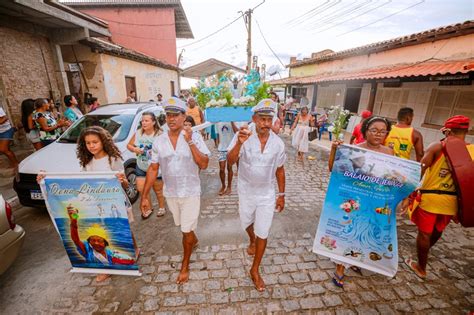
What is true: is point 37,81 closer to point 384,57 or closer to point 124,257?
point 124,257

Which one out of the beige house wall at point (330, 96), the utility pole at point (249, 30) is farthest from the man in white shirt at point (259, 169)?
the utility pole at point (249, 30)

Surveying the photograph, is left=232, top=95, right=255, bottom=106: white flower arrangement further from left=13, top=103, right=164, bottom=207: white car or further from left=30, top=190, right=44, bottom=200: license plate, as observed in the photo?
left=30, top=190, right=44, bottom=200: license plate

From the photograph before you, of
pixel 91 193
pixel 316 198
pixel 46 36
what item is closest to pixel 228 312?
pixel 91 193

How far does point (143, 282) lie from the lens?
2773mm

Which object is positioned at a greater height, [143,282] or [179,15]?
[179,15]

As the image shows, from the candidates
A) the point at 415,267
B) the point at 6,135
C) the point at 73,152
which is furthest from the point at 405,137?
the point at 6,135

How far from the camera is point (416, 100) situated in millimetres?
9500

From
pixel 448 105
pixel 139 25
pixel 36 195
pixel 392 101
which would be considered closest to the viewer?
pixel 36 195

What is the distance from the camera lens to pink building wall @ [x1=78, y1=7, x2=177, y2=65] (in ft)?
62.3

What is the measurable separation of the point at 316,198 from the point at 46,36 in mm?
11250

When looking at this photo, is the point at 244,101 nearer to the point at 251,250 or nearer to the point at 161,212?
the point at 251,250

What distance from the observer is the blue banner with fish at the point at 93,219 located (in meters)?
2.37

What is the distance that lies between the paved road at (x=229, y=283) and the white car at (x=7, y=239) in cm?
47

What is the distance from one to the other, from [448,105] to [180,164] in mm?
10635
